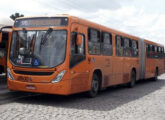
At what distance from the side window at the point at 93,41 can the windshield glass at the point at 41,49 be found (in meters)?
1.95

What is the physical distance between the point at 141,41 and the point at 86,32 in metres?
9.69

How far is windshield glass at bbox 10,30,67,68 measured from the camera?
33.6 feet

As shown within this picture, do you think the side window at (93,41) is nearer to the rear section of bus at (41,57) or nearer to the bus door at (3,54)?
the rear section of bus at (41,57)

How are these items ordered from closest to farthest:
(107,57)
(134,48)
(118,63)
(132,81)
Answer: (107,57), (118,63), (132,81), (134,48)

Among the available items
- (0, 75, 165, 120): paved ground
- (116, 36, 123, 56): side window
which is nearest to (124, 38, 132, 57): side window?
(116, 36, 123, 56): side window

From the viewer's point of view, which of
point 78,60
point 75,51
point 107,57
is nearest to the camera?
point 75,51

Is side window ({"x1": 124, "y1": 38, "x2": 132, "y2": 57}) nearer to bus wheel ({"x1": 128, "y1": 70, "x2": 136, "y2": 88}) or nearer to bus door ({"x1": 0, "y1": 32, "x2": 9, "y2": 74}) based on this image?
bus wheel ({"x1": 128, "y1": 70, "x2": 136, "y2": 88})

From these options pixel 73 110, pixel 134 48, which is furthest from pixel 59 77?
pixel 134 48

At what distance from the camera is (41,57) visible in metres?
10.3

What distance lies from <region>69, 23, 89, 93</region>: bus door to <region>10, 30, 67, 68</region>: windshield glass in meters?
0.45

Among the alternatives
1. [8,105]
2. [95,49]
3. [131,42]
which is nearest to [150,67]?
[131,42]

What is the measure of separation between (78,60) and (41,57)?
4.58ft

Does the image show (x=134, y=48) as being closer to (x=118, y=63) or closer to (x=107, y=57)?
(x=118, y=63)

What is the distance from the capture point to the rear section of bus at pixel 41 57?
10164 mm
